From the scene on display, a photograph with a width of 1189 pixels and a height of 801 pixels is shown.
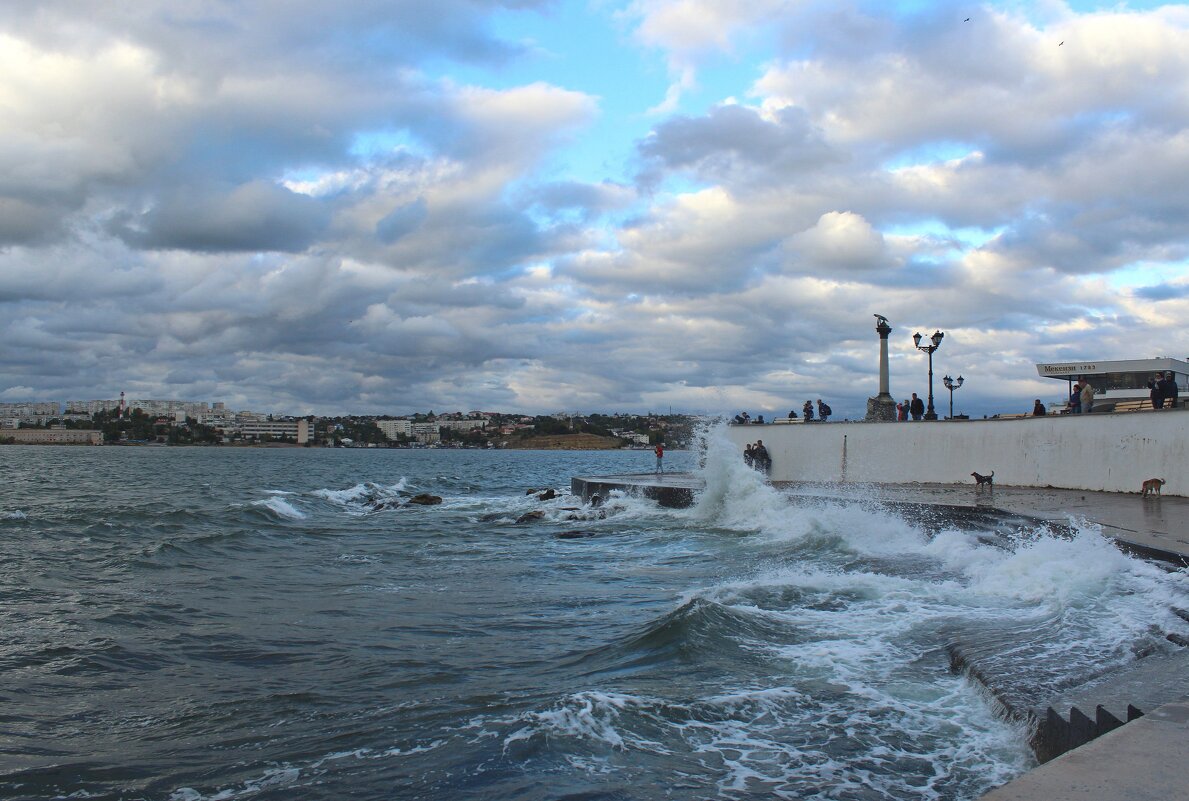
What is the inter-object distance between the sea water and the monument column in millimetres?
11492

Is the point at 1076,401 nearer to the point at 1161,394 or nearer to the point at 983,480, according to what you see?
the point at 1161,394

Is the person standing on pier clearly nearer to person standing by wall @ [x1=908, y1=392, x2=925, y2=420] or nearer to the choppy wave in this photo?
person standing by wall @ [x1=908, y1=392, x2=925, y2=420]

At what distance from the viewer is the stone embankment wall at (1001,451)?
16156mm

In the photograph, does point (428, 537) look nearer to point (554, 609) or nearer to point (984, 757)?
point (554, 609)

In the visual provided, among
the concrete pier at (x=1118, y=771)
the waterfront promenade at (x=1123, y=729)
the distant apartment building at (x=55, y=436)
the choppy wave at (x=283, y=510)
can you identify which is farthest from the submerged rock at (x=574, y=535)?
the distant apartment building at (x=55, y=436)

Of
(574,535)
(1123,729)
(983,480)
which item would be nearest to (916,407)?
(983,480)

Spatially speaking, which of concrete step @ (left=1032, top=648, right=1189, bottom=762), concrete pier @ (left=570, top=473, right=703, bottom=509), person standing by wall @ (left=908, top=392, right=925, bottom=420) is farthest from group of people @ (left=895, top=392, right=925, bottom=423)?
concrete step @ (left=1032, top=648, right=1189, bottom=762)

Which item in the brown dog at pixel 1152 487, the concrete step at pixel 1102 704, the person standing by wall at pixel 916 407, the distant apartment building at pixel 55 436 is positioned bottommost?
the distant apartment building at pixel 55 436

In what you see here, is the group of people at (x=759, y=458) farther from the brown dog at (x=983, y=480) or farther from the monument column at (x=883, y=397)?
the brown dog at (x=983, y=480)

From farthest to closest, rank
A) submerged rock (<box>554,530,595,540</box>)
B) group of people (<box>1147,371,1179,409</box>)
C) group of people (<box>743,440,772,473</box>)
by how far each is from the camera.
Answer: group of people (<box>743,440,772,473</box>) < submerged rock (<box>554,530,595,540</box>) < group of people (<box>1147,371,1179,409</box>)

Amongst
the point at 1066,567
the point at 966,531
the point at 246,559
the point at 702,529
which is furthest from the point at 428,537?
the point at 1066,567

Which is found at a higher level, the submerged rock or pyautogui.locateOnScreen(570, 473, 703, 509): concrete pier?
pyautogui.locateOnScreen(570, 473, 703, 509): concrete pier

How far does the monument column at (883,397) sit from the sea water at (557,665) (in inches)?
452

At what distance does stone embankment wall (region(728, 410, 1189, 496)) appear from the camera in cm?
1616
